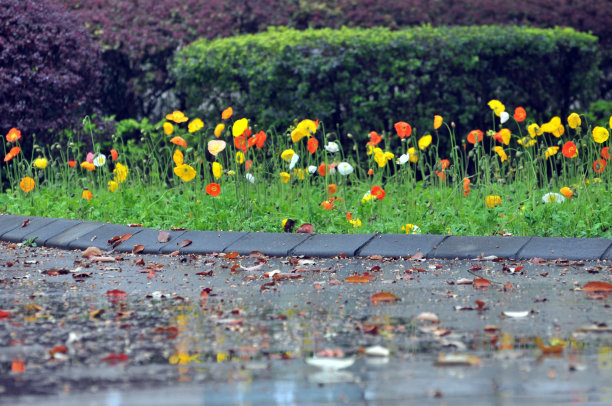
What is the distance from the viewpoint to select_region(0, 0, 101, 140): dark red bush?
11.0 meters

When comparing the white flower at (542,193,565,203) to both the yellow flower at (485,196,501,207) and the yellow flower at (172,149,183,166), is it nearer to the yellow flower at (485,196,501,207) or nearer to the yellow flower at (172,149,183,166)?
the yellow flower at (485,196,501,207)

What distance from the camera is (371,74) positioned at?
10.8 m

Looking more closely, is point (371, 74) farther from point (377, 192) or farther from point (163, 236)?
point (163, 236)

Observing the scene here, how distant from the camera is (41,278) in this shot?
5938mm

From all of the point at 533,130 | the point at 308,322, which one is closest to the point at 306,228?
the point at 533,130

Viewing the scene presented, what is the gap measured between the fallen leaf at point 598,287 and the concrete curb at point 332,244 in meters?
1.08

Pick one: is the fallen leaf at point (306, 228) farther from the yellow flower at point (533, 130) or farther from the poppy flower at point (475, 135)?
the yellow flower at point (533, 130)

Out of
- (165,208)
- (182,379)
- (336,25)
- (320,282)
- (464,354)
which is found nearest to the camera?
(182,379)

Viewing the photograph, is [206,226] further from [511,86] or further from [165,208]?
[511,86]

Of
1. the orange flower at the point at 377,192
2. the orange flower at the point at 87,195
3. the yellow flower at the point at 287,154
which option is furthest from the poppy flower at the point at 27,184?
the orange flower at the point at 377,192

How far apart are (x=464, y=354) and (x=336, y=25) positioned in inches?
402

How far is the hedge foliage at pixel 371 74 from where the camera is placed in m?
10.7

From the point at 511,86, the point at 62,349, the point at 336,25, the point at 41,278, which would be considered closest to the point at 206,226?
the point at 41,278

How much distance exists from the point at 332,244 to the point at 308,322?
2.34 m
